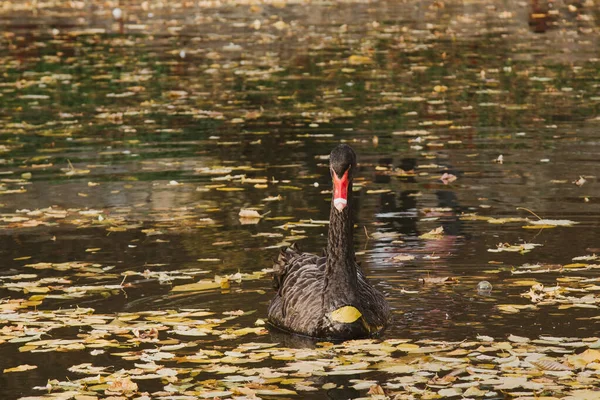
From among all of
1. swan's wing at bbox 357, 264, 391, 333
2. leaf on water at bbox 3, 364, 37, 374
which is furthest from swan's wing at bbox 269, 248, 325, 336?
leaf on water at bbox 3, 364, 37, 374

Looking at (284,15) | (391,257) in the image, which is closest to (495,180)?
(391,257)

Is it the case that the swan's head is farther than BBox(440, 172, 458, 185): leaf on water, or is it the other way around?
BBox(440, 172, 458, 185): leaf on water

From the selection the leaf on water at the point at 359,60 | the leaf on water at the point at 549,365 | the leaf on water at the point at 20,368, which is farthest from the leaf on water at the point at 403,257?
the leaf on water at the point at 359,60

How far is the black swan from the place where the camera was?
8.27 metres

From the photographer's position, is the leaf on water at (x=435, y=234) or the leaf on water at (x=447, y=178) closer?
the leaf on water at (x=435, y=234)

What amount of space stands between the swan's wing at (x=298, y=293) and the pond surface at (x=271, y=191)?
15 centimetres

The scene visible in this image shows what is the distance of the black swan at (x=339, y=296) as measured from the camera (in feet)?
27.1

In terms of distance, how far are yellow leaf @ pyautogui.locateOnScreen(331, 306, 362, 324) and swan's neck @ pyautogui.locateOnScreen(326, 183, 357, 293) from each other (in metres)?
0.12

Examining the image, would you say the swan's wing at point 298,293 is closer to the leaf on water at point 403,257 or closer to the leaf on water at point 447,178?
the leaf on water at point 403,257

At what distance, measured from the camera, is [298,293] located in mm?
8672

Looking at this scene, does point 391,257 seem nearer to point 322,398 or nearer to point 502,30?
point 322,398

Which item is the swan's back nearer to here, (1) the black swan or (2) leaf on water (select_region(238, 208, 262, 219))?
(1) the black swan

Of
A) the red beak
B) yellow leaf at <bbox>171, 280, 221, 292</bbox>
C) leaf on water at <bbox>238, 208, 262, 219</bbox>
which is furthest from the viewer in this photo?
leaf on water at <bbox>238, 208, 262, 219</bbox>

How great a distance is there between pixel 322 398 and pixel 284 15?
106 feet
